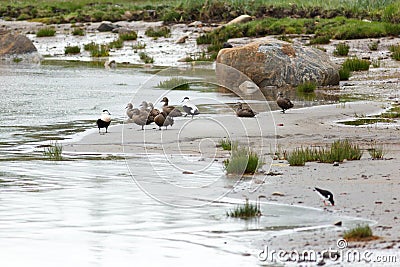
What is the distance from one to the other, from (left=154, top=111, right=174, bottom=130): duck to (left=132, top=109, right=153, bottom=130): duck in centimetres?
20

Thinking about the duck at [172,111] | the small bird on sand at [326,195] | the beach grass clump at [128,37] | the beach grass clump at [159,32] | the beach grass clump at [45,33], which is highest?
the small bird on sand at [326,195]

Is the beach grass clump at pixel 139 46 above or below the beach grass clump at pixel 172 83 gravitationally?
below

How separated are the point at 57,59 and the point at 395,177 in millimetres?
23930

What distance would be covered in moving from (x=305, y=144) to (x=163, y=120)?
2468 millimetres

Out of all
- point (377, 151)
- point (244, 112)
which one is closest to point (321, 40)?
point (244, 112)

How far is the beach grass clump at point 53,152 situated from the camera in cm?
1256

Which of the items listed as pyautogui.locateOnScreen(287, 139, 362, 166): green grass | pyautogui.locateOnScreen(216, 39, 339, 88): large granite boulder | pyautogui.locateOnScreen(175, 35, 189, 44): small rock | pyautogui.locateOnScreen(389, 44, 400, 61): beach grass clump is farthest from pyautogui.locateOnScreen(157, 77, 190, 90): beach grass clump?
pyautogui.locateOnScreen(175, 35, 189, 44): small rock

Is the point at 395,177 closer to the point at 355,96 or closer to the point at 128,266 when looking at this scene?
the point at 128,266

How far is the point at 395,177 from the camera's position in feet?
33.7

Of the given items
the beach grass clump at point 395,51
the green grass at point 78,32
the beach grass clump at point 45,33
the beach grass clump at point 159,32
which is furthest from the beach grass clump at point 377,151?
the beach grass clump at point 45,33

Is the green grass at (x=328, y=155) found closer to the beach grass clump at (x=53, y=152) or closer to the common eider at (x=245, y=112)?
the beach grass clump at (x=53, y=152)

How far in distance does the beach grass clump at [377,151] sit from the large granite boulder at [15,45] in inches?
910

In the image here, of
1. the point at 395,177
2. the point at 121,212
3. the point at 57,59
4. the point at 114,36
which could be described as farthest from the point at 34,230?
the point at 114,36

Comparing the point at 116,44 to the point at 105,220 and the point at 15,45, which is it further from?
the point at 105,220
